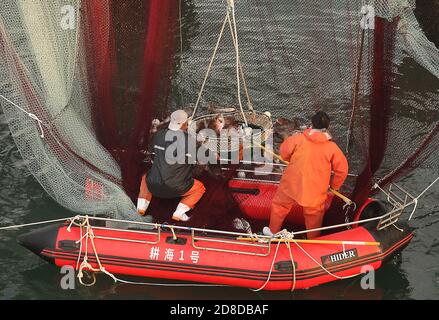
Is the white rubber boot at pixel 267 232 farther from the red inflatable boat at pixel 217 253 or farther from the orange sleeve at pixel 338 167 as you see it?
the orange sleeve at pixel 338 167

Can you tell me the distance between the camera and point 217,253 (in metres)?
6.80

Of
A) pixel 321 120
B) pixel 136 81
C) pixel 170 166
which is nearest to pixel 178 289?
pixel 170 166

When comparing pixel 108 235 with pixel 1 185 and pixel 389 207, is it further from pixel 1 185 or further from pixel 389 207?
pixel 389 207

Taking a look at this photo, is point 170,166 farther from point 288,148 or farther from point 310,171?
point 310,171

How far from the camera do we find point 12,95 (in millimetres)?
7359

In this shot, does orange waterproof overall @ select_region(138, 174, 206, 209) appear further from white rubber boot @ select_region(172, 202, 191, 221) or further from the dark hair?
the dark hair

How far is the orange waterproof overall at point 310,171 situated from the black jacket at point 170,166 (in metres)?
1.08

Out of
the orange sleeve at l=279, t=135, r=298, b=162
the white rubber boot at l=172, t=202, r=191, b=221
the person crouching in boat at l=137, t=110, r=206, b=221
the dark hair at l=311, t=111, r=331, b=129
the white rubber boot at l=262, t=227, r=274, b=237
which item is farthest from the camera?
the white rubber boot at l=172, t=202, r=191, b=221

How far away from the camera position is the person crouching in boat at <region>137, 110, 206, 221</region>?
276 inches

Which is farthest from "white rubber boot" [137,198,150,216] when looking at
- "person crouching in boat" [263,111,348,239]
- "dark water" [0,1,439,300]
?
"person crouching in boat" [263,111,348,239]

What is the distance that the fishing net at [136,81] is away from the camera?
707cm
